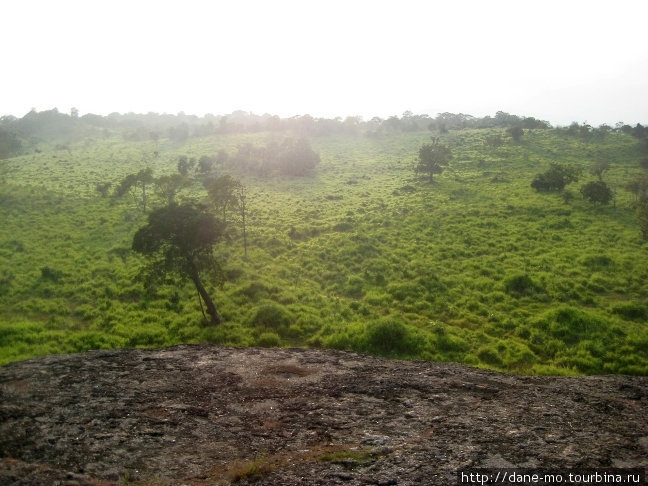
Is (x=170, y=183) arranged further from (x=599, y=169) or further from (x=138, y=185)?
(x=599, y=169)

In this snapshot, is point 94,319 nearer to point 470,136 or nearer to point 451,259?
point 451,259

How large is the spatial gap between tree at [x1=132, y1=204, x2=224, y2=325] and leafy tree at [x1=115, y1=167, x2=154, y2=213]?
21.9 meters

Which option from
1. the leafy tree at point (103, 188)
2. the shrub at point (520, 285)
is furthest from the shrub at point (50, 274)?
the shrub at point (520, 285)

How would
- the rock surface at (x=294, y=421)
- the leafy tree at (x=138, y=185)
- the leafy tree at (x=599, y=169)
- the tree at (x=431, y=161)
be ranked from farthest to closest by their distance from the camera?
the tree at (x=431, y=161) < the leafy tree at (x=599, y=169) < the leafy tree at (x=138, y=185) < the rock surface at (x=294, y=421)

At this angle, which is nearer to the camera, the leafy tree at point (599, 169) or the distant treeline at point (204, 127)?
the leafy tree at point (599, 169)

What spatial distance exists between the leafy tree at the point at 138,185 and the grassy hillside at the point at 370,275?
1475mm

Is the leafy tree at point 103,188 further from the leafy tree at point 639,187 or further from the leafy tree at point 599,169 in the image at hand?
the leafy tree at point 599,169

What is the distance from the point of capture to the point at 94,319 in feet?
75.0

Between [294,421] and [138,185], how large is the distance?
4161 centimetres

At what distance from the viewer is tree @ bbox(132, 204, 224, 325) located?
2127cm

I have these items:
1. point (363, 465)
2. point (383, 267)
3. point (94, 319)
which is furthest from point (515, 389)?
point (94, 319)

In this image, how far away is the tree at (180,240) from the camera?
21266 mm

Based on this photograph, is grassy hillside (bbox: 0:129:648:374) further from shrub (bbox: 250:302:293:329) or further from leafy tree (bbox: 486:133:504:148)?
leafy tree (bbox: 486:133:504:148)

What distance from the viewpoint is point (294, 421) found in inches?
473
